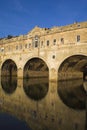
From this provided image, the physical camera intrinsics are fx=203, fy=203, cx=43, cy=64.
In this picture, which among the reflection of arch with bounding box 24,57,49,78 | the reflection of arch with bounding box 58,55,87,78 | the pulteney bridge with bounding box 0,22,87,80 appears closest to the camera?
the pulteney bridge with bounding box 0,22,87,80

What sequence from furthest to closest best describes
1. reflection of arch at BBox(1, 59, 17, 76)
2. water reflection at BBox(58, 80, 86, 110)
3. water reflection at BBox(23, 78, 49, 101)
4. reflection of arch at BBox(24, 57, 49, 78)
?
reflection of arch at BBox(1, 59, 17, 76) → reflection of arch at BBox(24, 57, 49, 78) → water reflection at BBox(23, 78, 49, 101) → water reflection at BBox(58, 80, 86, 110)

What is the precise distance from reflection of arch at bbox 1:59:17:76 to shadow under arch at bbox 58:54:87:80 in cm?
1744

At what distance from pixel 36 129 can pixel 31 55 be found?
103 feet

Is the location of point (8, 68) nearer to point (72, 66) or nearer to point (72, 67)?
point (72, 67)

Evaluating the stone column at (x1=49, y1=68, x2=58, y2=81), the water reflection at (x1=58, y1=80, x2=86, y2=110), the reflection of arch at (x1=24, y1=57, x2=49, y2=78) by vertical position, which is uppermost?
the reflection of arch at (x1=24, y1=57, x2=49, y2=78)

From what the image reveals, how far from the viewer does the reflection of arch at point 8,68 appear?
5256cm

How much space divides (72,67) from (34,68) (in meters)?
10.6

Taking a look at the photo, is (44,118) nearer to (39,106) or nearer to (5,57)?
(39,106)

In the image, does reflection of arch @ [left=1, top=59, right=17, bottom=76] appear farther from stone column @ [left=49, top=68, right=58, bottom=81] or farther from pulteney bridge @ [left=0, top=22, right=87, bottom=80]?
stone column @ [left=49, top=68, right=58, bottom=81]

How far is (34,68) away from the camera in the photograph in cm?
4647

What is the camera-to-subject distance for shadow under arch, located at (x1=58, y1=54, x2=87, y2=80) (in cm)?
3536

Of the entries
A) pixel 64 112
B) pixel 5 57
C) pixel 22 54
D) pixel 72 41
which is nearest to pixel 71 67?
pixel 72 41

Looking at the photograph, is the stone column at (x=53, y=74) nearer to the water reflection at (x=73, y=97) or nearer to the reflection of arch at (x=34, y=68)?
the water reflection at (x=73, y=97)

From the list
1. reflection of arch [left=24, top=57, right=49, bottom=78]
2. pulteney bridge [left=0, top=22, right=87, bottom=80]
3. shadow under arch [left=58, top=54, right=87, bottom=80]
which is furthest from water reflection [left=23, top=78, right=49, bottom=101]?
reflection of arch [left=24, top=57, right=49, bottom=78]
